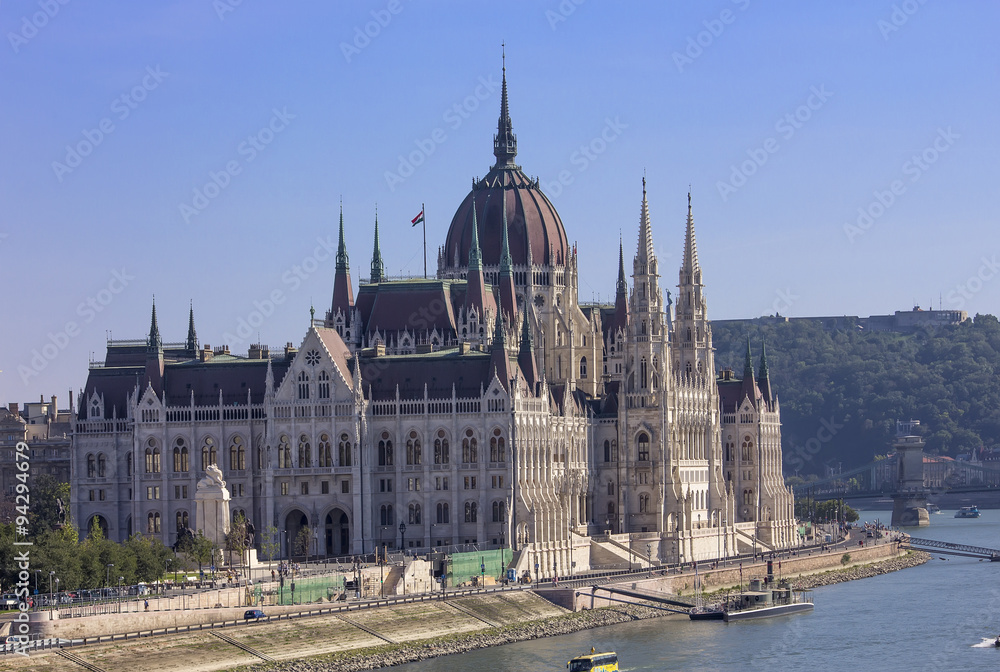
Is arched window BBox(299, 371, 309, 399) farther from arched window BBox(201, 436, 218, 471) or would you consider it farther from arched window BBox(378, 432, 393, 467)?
arched window BBox(201, 436, 218, 471)

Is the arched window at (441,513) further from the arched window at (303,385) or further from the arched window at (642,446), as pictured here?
the arched window at (642,446)

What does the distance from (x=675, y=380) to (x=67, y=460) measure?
5484cm

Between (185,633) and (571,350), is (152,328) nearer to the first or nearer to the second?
(571,350)

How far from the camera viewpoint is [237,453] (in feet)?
556

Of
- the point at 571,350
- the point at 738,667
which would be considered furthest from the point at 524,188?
the point at 738,667

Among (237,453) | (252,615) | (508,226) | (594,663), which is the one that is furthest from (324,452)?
(594,663)

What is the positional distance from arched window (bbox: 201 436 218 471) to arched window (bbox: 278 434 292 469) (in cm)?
561

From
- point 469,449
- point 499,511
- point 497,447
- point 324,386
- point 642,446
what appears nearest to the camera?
point 499,511

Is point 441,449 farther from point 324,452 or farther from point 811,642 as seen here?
point 811,642

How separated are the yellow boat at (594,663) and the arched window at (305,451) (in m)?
49.7

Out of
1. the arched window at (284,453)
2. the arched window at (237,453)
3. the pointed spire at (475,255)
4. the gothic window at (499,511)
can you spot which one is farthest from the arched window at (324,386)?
the pointed spire at (475,255)

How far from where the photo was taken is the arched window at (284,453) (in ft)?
546

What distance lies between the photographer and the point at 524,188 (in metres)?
197

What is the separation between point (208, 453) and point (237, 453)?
87.2 inches
